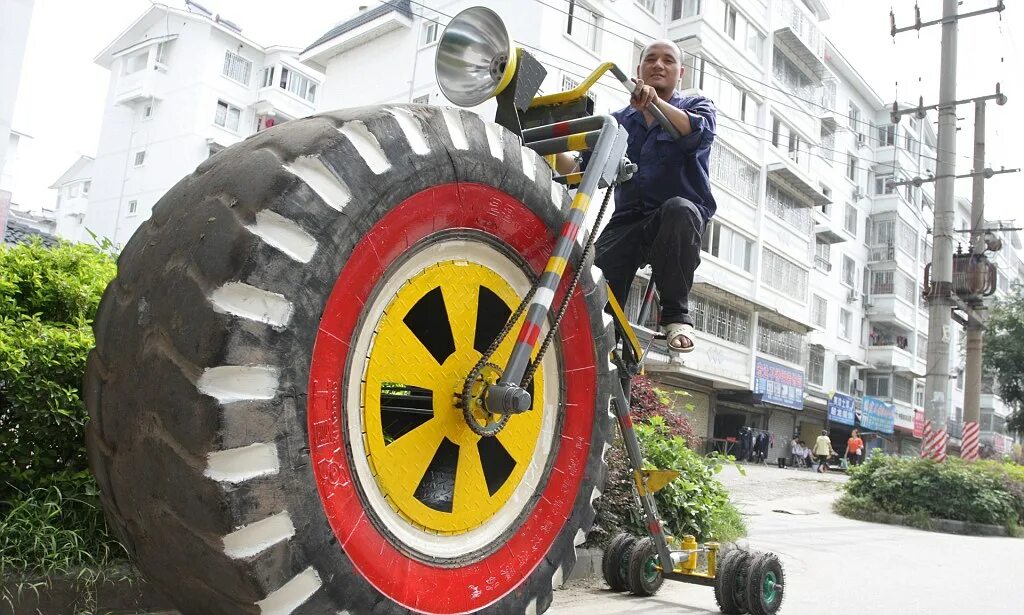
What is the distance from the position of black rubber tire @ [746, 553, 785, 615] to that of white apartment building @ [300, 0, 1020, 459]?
16.0 meters

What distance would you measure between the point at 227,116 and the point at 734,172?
23.5 metres

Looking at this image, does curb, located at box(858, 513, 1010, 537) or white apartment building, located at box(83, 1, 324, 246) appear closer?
curb, located at box(858, 513, 1010, 537)

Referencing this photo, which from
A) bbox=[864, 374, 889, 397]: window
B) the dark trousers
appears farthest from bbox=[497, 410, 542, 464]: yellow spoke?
bbox=[864, 374, 889, 397]: window

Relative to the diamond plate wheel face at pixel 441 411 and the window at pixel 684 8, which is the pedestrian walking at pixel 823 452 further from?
the diamond plate wheel face at pixel 441 411

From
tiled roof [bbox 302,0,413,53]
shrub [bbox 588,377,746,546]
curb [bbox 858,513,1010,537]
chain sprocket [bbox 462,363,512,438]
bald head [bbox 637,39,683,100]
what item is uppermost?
tiled roof [bbox 302,0,413,53]

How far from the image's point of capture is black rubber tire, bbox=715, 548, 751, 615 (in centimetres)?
405

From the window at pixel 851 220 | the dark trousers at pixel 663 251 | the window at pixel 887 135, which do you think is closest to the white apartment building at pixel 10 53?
the dark trousers at pixel 663 251

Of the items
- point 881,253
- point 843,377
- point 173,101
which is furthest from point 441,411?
point 881,253

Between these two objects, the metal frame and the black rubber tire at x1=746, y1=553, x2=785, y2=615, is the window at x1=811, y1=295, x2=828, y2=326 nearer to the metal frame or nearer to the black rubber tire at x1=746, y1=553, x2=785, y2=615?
the black rubber tire at x1=746, y1=553, x2=785, y2=615

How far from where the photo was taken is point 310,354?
5.05ft

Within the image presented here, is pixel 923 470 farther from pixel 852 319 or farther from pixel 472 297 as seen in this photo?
pixel 852 319

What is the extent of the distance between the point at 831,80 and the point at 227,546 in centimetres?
4393

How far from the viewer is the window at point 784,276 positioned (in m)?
33.9

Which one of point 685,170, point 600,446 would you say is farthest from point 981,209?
point 600,446
